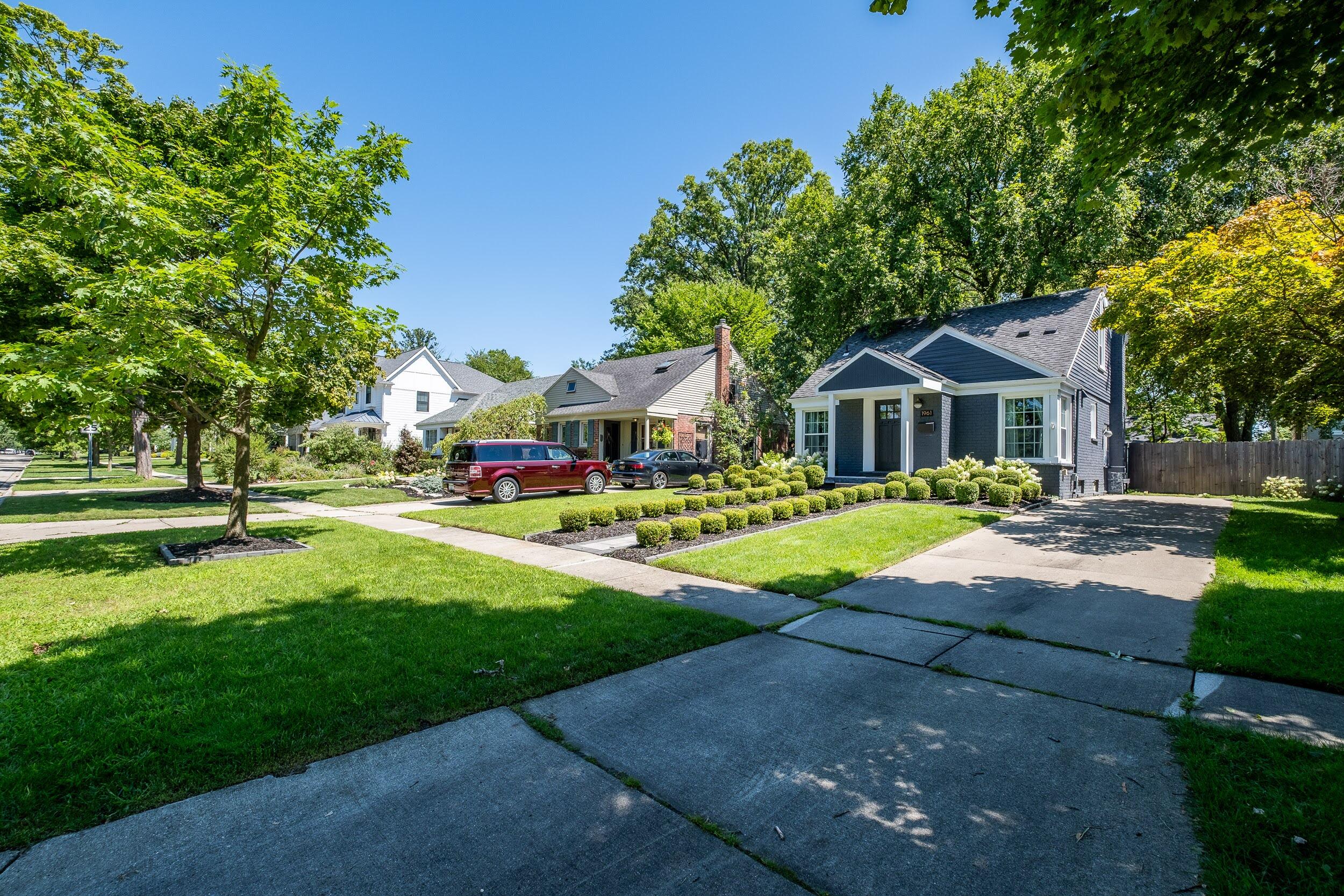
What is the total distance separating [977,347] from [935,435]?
2.99 meters

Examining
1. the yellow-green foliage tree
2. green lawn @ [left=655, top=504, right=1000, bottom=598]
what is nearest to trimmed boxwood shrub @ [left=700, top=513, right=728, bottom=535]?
green lawn @ [left=655, top=504, right=1000, bottom=598]

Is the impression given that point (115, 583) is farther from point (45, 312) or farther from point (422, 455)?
point (422, 455)

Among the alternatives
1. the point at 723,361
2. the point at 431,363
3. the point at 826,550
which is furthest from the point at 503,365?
the point at 826,550

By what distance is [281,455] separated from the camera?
90.7ft

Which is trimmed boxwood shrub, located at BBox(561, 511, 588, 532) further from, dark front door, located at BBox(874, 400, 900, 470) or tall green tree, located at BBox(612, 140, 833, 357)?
tall green tree, located at BBox(612, 140, 833, 357)

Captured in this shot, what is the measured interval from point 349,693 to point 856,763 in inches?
125

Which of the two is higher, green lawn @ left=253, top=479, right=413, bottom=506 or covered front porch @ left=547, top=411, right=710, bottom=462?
covered front porch @ left=547, top=411, right=710, bottom=462

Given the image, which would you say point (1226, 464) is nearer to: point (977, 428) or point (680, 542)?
point (977, 428)

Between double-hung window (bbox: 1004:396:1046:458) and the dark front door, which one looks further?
the dark front door

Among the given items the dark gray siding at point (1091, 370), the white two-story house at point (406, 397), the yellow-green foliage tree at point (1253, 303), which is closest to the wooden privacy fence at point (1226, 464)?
the dark gray siding at point (1091, 370)

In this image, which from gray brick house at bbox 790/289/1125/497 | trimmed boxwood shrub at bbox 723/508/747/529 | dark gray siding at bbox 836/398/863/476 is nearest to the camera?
trimmed boxwood shrub at bbox 723/508/747/529

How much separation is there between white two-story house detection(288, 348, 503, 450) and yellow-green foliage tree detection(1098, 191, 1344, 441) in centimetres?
3523

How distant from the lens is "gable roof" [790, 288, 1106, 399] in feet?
55.9

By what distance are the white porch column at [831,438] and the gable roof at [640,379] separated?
8.63 metres
